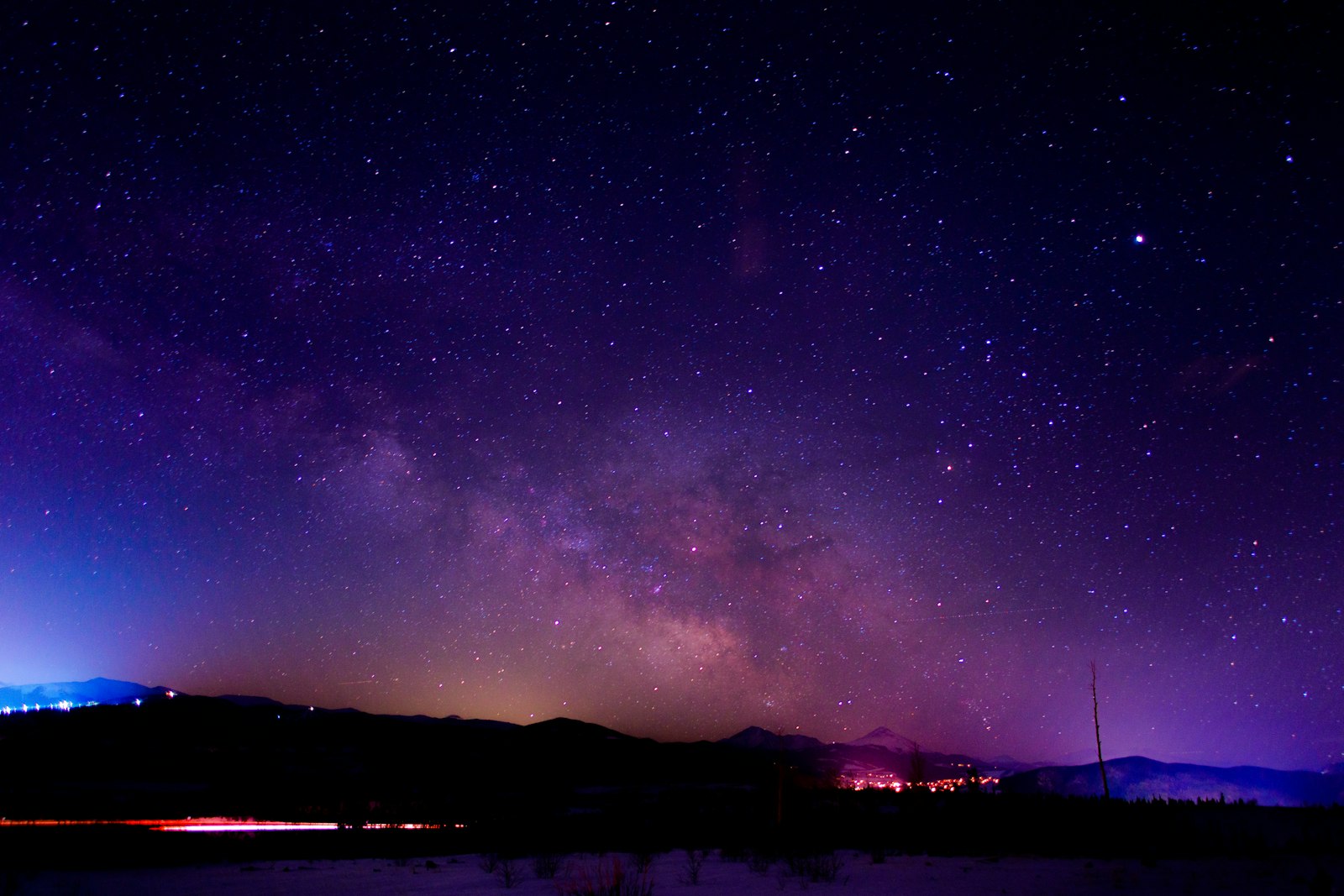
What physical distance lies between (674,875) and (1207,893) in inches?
327

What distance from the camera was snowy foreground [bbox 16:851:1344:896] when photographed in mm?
10812

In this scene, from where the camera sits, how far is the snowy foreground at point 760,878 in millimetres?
10812

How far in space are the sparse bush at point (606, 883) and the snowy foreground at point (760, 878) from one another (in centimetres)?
10

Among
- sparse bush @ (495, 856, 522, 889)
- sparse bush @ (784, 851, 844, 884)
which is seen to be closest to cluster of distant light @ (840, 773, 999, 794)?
sparse bush @ (784, 851, 844, 884)

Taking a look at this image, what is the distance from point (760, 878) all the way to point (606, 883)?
270 centimetres

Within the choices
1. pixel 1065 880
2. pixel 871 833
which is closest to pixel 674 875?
pixel 1065 880

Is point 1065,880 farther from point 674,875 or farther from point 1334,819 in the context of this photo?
point 1334,819

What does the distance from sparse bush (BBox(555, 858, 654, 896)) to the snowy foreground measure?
0.34 feet

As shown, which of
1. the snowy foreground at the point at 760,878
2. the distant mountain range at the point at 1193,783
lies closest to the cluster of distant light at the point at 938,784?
the distant mountain range at the point at 1193,783

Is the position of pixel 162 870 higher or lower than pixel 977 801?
higher

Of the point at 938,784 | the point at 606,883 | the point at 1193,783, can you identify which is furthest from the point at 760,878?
the point at 1193,783

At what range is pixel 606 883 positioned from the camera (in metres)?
11.8

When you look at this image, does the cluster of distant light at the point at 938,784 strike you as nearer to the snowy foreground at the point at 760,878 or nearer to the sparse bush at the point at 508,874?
the snowy foreground at the point at 760,878

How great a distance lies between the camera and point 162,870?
15.1m
